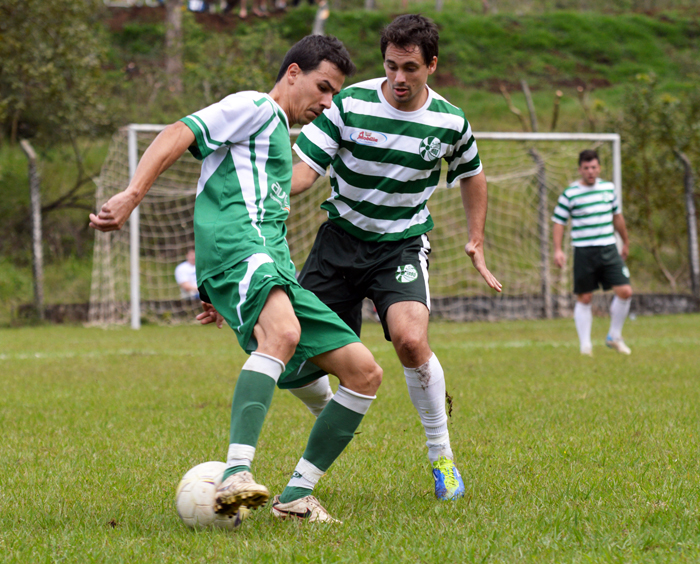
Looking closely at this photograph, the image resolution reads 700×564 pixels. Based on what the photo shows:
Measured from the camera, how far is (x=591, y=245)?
834 cm

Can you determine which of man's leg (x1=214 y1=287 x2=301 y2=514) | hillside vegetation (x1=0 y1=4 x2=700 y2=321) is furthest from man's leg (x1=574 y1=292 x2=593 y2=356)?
hillside vegetation (x1=0 y1=4 x2=700 y2=321)

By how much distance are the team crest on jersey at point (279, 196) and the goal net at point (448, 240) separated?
417 inches

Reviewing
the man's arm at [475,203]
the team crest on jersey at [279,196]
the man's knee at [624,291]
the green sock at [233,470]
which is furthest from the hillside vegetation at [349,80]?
the green sock at [233,470]

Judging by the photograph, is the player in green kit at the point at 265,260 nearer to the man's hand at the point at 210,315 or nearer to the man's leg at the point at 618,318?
the man's hand at the point at 210,315

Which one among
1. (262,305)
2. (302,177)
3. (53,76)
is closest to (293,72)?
(302,177)

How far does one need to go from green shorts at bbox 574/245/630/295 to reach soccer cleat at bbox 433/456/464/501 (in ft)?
18.5

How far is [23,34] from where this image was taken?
1572 centimetres

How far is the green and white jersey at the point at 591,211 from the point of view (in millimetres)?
8336

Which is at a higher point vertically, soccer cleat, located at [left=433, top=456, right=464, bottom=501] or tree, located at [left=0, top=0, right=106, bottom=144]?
tree, located at [left=0, top=0, right=106, bottom=144]

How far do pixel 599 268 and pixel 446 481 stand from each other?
5771mm

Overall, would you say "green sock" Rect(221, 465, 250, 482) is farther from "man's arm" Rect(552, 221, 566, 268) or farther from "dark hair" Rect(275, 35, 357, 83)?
"man's arm" Rect(552, 221, 566, 268)

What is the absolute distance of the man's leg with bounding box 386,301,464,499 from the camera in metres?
3.26

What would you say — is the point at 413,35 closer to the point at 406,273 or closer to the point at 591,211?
the point at 406,273

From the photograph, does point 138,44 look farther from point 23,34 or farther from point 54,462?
Answer: point 54,462
